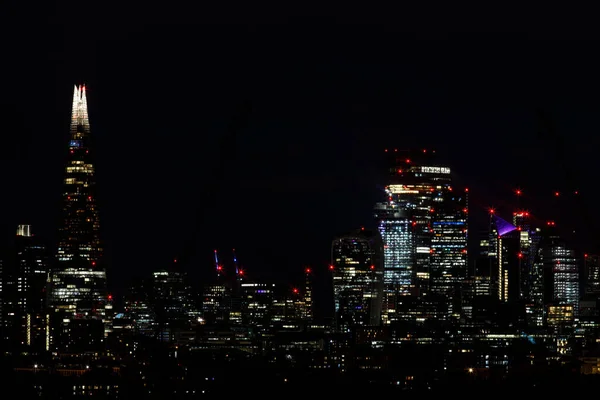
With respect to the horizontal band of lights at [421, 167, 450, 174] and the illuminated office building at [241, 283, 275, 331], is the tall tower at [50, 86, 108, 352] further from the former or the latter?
the horizontal band of lights at [421, 167, 450, 174]

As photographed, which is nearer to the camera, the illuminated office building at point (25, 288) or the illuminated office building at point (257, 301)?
the illuminated office building at point (25, 288)

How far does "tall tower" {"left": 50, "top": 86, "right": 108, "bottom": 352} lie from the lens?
110688mm

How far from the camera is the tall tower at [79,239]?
4358 inches

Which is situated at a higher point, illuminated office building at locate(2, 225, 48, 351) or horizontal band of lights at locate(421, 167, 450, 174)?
horizontal band of lights at locate(421, 167, 450, 174)

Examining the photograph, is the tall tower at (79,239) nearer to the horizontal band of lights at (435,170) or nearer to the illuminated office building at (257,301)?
the illuminated office building at (257,301)

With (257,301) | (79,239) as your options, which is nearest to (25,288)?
(79,239)

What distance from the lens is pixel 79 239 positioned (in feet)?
366

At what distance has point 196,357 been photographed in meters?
93.1

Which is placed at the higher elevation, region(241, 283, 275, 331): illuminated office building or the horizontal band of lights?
the horizontal band of lights

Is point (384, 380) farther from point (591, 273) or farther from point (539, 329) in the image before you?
point (591, 273)

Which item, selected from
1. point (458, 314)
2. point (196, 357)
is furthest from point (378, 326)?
point (196, 357)

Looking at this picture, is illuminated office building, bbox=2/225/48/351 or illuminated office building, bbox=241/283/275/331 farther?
illuminated office building, bbox=241/283/275/331

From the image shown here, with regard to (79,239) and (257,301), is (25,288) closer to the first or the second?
(79,239)

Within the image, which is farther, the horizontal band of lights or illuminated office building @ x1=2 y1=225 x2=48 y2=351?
the horizontal band of lights
